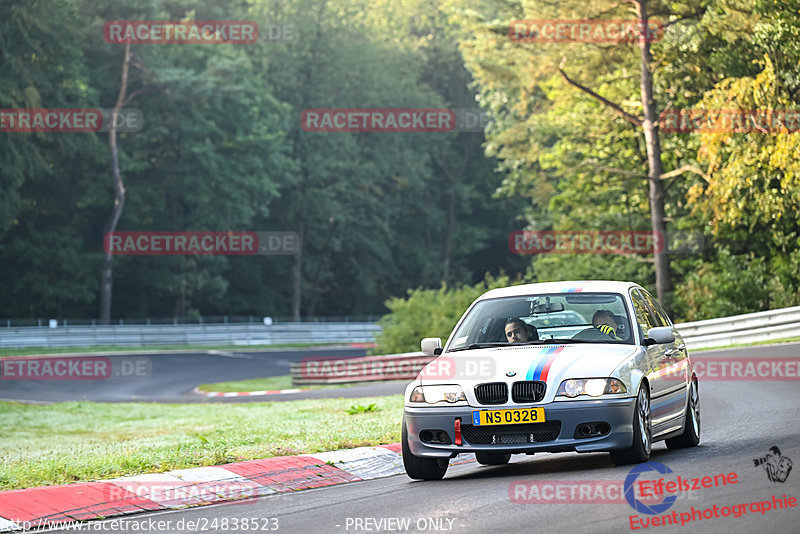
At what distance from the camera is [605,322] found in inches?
408

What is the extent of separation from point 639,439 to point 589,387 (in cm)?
62

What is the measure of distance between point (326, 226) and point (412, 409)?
65197 mm

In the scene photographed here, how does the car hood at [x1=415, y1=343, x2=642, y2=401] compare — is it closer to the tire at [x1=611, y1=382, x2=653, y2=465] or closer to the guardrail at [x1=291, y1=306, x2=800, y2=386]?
the tire at [x1=611, y1=382, x2=653, y2=465]

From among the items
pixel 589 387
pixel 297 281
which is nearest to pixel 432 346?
pixel 589 387

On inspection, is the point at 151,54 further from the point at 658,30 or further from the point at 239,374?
the point at 658,30

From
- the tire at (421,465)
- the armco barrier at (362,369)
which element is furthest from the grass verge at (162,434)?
the armco barrier at (362,369)

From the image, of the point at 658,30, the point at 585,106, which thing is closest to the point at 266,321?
the point at 585,106

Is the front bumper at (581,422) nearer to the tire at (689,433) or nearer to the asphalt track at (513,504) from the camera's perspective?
the asphalt track at (513,504)

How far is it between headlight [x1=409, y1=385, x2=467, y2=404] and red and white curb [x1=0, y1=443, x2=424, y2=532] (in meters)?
1.17

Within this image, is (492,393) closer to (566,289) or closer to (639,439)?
(639,439)

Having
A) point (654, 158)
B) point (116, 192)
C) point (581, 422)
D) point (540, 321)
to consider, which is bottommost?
point (581, 422)

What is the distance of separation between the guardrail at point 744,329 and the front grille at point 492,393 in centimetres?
1865

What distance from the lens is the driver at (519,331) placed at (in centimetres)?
1023

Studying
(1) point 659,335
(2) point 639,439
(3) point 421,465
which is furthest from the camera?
(1) point 659,335
